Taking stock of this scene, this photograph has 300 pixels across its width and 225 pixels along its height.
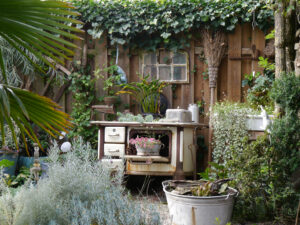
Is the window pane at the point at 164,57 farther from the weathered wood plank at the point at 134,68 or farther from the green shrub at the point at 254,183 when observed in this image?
the green shrub at the point at 254,183

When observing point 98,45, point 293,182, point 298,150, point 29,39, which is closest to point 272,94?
point 298,150

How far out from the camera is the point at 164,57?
17.4 feet

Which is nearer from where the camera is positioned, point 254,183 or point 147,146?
point 254,183

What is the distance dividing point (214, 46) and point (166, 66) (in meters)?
0.82

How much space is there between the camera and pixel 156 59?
17.5 ft

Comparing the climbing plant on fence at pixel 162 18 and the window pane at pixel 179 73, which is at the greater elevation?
the climbing plant on fence at pixel 162 18

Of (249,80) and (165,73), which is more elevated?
(165,73)

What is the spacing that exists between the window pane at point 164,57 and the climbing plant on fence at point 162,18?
0.14m

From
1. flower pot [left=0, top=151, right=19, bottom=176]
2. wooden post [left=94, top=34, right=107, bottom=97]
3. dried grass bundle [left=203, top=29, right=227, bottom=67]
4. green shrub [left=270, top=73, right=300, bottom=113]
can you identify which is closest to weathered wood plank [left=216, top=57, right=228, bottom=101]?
dried grass bundle [left=203, top=29, right=227, bottom=67]

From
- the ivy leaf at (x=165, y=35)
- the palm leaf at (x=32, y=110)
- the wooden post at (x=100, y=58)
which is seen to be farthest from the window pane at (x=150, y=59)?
the palm leaf at (x=32, y=110)

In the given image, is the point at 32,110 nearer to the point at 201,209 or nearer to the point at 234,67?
the point at 201,209

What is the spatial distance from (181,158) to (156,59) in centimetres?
191

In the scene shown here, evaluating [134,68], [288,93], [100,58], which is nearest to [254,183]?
[288,93]

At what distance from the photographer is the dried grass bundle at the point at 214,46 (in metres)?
4.92
